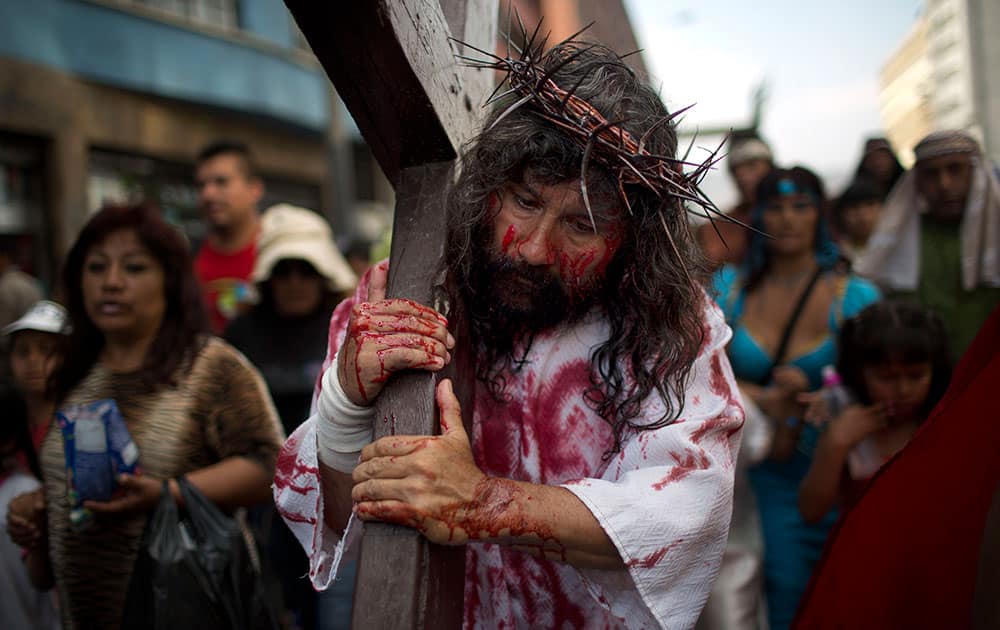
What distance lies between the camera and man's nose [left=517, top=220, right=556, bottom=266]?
172 centimetres

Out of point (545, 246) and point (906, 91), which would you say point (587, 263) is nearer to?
point (545, 246)

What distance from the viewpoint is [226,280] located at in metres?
4.78

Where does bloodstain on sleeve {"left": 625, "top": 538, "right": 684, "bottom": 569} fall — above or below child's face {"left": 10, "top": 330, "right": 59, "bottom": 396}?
below

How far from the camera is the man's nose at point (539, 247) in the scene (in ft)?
5.65

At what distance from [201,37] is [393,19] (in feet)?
40.3

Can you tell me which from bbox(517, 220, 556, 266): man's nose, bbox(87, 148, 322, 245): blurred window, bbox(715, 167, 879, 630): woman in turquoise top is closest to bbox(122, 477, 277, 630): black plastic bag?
bbox(517, 220, 556, 266): man's nose

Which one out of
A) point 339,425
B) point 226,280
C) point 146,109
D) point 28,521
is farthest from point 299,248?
point 146,109

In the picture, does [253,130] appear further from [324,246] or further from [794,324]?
[794,324]

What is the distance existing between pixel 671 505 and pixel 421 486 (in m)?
0.49

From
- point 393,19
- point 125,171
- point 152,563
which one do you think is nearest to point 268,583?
point 152,563

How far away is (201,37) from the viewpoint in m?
12.4

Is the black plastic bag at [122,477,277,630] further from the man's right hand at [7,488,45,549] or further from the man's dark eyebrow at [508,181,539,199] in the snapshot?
the man's dark eyebrow at [508,181,539,199]

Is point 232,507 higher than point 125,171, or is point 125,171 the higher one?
point 125,171

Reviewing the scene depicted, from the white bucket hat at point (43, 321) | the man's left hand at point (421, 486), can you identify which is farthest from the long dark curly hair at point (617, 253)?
the white bucket hat at point (43, 321)
